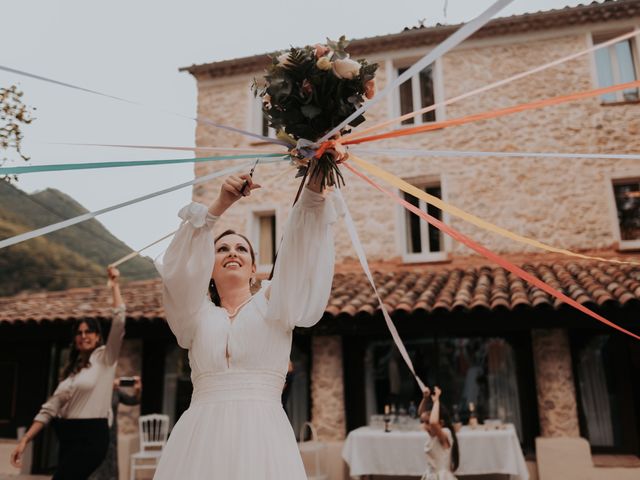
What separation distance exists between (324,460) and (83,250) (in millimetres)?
24945

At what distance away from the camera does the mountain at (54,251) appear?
89.6ft

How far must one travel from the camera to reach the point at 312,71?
2.14 meters

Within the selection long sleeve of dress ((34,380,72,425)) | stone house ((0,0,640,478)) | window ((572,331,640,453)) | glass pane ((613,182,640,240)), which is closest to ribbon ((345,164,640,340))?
long sleeve of dress ((34,380,72,425))

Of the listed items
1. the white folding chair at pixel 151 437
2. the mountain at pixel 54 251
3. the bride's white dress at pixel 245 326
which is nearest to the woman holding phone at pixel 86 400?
the bride's white dress at pixel 245 326

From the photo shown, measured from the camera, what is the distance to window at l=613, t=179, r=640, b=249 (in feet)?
33.1


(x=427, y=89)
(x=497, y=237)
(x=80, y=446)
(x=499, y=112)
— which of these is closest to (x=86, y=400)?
(x=80, y=446)

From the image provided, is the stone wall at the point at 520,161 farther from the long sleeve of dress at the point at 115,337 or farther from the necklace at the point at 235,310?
the necklace at the point at 235,310

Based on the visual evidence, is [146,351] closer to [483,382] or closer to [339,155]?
[483,382]

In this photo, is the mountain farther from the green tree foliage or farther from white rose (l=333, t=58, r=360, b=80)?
white rose (l=333, t=58, r=360, b=80)

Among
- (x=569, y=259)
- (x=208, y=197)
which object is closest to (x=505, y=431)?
(x=569, y=259)

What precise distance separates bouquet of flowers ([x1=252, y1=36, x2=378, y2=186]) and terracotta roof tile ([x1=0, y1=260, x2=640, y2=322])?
6.59m

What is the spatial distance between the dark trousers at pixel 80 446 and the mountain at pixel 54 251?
2219 centimetres

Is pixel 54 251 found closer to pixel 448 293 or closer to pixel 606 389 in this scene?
pixel 448 293

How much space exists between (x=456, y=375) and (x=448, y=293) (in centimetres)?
152
